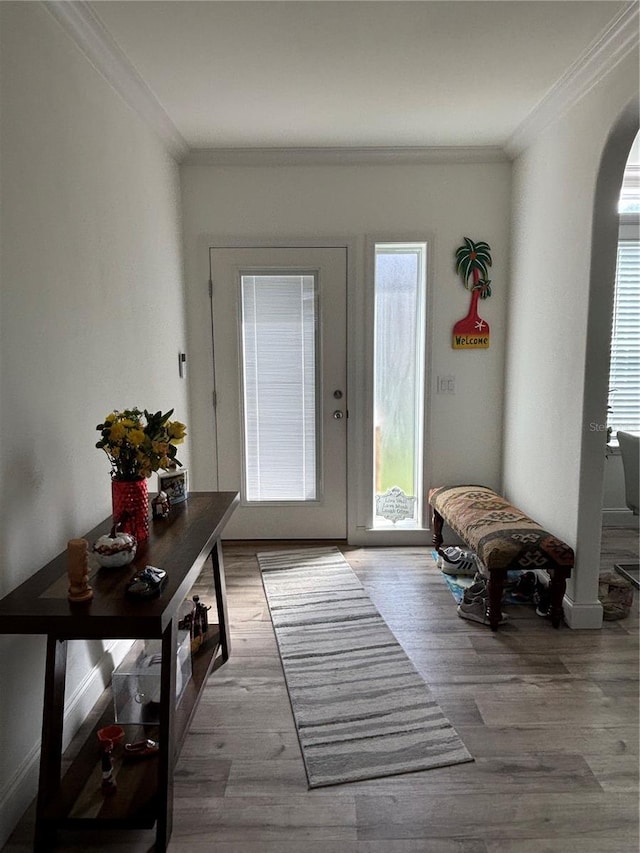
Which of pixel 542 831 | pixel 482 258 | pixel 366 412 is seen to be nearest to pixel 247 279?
pixel 366 412

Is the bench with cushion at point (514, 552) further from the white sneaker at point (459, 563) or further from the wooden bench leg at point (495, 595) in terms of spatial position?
the white sneaker at point (459, 563)

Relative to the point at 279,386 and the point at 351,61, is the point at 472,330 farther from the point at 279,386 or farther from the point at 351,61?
the point at 351,61

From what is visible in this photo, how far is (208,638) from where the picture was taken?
231 centimetres

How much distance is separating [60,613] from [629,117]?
2659mm

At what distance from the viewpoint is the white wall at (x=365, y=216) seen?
11.3 feet

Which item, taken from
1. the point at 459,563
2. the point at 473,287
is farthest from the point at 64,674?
the point at 473,287

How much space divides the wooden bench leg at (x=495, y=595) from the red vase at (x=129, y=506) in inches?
64.0

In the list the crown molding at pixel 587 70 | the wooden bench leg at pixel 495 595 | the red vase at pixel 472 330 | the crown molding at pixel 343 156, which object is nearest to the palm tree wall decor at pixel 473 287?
the red vase at pixel 472 330

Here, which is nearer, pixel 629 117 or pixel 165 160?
pixel 629 117

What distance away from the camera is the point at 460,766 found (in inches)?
69.4

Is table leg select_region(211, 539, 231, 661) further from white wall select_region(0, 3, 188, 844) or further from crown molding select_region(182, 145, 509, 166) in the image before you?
crown molding select_region(182, 145, 509, 166)

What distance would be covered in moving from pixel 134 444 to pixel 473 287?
2500 millimetres

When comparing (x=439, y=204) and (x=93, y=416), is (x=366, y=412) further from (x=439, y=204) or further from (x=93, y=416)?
(x=93, y=416)

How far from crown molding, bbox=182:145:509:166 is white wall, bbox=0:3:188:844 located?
751mm
